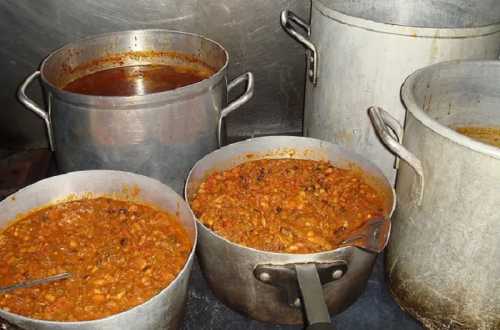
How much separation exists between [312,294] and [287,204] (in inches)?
15.9

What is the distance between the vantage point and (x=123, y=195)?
1.59 m

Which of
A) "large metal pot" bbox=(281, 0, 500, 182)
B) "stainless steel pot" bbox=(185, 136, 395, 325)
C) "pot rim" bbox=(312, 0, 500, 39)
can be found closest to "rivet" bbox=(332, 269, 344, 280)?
"stainless steel pot" bbox=(185, 136, 395, 325)

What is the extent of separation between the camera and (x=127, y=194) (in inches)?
62.3

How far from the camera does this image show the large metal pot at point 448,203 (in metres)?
1.22

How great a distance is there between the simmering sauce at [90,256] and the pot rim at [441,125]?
738 millimetres

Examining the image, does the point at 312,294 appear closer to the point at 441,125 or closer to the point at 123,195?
the point at 441,125

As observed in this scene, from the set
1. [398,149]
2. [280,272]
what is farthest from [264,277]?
[398,149]

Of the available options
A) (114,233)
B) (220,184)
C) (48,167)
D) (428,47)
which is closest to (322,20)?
(428,47)

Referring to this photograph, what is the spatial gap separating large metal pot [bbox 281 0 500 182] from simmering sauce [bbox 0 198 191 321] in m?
0.77

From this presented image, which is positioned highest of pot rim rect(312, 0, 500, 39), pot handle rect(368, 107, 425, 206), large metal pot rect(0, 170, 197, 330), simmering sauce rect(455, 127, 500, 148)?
pot rim rect(312, 0, 500, 39)

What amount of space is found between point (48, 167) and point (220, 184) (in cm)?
108

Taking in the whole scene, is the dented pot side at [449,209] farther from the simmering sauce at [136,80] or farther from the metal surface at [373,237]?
the simmering sauce at [136,80]

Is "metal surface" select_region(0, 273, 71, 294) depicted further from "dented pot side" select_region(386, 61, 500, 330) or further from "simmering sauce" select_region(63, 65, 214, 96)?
"dented pot side" select_region(386, 61, 500, 330)

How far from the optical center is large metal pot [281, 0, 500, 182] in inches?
62.4
